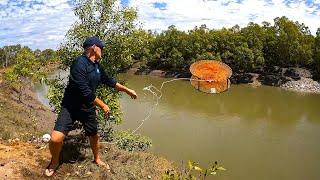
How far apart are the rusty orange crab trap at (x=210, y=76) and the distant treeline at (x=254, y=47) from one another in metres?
32.4

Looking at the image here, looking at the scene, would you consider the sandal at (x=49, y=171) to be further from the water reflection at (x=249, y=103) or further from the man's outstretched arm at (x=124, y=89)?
the water reflection at (x=249, y=103)

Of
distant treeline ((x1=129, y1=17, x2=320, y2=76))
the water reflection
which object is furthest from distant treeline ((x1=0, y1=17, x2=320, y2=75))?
the water reflection

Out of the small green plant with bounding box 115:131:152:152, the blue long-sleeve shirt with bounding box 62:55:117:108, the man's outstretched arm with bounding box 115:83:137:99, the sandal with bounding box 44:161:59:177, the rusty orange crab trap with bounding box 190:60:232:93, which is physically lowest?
the small green plant with bounding box 115:131:152:152

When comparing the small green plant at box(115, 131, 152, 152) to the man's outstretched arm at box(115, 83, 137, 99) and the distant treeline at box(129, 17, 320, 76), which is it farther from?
the distant treeline at box(129, 17, 320, 76)

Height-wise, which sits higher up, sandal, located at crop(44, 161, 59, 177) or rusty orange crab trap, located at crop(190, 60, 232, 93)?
rusty orange crab trap, located at crop(190, 60, 232, 93)

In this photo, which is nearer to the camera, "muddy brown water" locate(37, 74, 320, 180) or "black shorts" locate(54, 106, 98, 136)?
"black shorts" locate(54, 106, 98, 136)

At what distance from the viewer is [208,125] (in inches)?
837

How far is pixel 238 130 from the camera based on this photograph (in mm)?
20453

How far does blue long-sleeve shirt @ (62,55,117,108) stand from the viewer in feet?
17.9

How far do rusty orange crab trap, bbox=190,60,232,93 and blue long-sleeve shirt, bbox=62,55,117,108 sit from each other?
2.47 metres

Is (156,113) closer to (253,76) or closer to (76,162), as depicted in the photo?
(76,162)

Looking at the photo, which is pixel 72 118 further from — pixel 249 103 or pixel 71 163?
pixel 249 103

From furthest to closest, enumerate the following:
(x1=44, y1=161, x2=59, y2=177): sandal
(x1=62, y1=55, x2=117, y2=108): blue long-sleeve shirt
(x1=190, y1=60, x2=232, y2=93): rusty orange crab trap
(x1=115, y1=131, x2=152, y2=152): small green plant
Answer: (x1=115, y1=131, x2=152, y2=152): small green plant < (x1=190, y1=60, x2=232, y2=93): rusty orange crab trap < (x1=44, y1=161, x2=59, y2=177): sandal < (x1=62, y1=55, x2=117, y2=108): blue long-sleeve shirt

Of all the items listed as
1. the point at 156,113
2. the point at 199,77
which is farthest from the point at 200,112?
the point at 199,77
